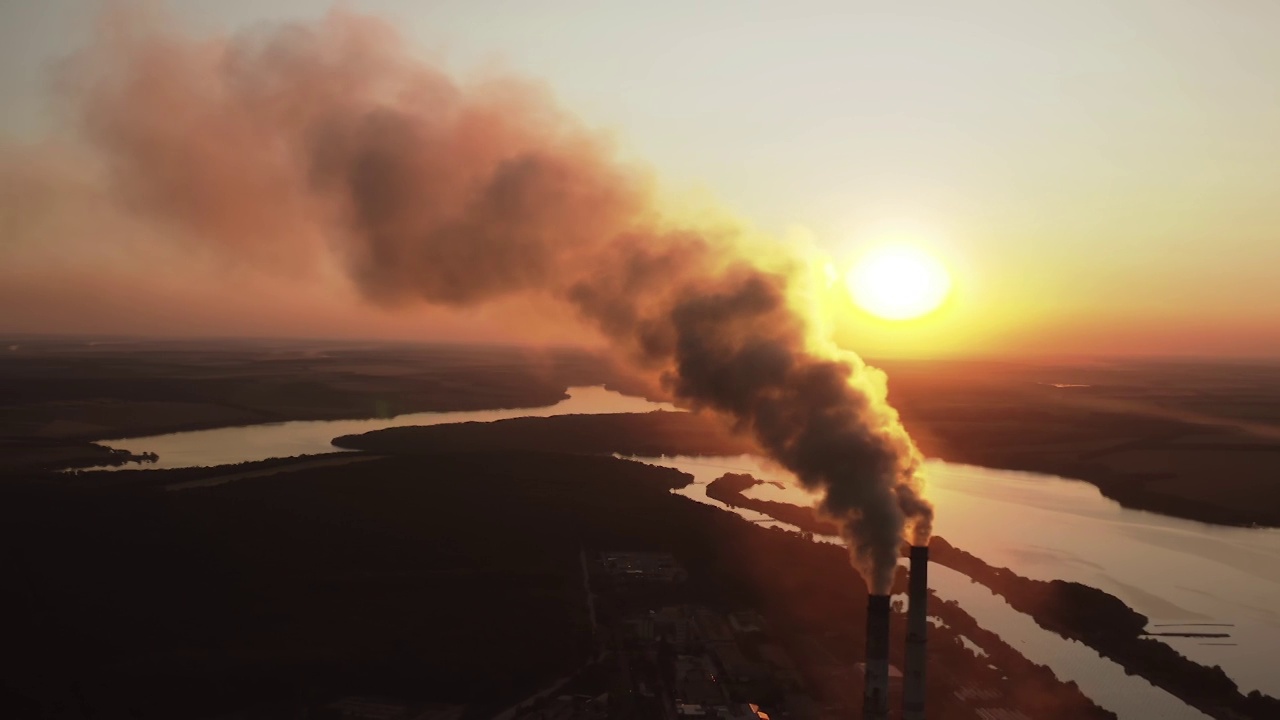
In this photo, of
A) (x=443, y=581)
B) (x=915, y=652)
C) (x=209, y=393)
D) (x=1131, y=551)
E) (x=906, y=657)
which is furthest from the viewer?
(x=209, y=393)

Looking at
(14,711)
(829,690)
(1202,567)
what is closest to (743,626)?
(829,690)

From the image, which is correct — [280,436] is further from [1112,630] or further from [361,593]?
[1112,630]

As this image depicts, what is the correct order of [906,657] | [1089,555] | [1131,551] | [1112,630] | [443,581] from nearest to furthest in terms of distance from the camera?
1. [906,657]
2. [1112,630]
3. [443,581]
4. [1089,555]
5. [1131,551]

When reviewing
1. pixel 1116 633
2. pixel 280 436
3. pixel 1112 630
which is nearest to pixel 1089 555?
pixel 1112 630

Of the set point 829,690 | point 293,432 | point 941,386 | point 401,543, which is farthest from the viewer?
point 941,386

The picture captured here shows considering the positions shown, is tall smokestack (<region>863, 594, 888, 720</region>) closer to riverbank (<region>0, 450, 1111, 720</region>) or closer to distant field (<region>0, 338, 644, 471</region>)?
riverbank (<region>0, 450, 1111, 720</region>)

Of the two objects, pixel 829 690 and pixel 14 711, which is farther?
pixel 829 690

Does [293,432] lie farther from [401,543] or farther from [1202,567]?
[1202,567]
